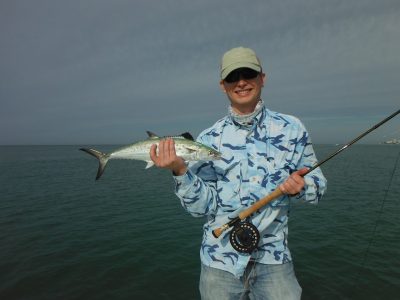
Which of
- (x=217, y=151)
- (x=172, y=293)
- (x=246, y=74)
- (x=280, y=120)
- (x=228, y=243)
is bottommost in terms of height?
(x=172, y=293)

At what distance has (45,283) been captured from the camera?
429 inches

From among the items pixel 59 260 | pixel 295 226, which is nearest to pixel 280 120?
pixel 59 260

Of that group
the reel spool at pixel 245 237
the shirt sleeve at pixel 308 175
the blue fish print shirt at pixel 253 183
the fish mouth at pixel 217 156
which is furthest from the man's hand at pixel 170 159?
the shirt sleeve at pixel 308 175

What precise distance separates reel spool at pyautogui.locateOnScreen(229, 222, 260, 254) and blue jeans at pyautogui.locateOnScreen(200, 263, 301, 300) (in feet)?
1.00

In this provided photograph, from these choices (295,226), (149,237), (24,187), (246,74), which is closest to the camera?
(246,74)

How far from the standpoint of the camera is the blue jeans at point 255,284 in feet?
12.3

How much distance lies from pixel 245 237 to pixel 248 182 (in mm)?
738

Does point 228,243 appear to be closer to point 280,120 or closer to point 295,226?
point 280,120

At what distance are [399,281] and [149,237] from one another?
425 inches

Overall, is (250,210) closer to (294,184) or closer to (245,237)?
(245,237)

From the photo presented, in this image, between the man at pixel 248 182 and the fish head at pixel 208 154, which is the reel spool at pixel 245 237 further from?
the fish head at pixel 208 154

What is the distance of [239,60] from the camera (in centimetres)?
394

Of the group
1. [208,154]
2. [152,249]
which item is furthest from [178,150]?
[152,249]

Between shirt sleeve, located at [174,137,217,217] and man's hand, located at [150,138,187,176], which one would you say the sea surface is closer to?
shirt sleeve, located at [174,137,217,217]
